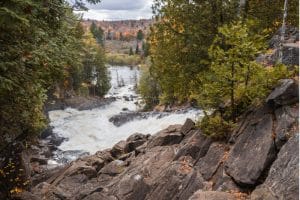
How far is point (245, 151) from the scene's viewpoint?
10.7m

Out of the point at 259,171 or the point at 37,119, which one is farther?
the point at 37,119

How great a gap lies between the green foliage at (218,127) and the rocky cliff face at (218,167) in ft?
0.88

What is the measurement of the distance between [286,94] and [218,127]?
2.76 m

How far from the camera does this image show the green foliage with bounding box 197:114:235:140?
12.6 m

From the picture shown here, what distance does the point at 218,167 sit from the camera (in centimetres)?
1153

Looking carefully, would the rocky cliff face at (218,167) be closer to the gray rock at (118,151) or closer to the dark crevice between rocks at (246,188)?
the dark crevice between rocks at (246,188)

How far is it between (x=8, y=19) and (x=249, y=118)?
→ 23.8 feet

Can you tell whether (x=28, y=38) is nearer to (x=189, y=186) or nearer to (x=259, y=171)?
(x=189, y=186)

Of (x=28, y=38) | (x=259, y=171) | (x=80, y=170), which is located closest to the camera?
(x=259, y=171)

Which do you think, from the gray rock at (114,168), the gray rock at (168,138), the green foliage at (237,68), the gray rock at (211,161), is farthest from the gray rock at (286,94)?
the gray rock at (114,168)

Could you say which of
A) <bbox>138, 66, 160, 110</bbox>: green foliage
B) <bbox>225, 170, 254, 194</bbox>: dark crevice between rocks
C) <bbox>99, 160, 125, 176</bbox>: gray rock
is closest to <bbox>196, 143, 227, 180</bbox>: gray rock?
<bbox>225, 170, 254, 194</bbox>: dark crevice between rocks

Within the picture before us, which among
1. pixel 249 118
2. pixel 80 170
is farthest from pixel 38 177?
pixel 249 118

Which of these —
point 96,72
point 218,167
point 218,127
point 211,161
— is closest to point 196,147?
point 218,127

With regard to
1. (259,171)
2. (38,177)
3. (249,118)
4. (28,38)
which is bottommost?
(38,177)
